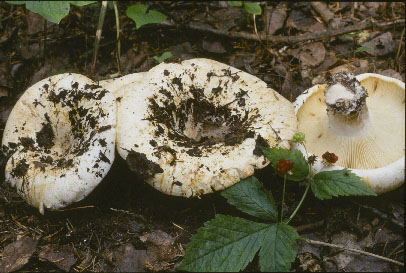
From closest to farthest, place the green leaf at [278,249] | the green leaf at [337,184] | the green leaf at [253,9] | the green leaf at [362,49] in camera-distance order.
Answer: the green leaf at [278,249]
the green leaf at [337,184]
the green leaf at [362,49]
the green leaf at [253,9]

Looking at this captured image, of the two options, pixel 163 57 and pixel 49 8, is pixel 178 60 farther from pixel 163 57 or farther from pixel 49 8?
pixel 49 8

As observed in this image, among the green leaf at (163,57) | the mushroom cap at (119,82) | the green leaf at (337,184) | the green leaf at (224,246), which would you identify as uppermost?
the green leaf at (163,57)

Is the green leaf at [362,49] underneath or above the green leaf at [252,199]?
above

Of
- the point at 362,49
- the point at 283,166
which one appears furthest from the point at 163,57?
the point at 283,166

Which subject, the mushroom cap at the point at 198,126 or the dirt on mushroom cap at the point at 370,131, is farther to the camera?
the dirt on mushroom cap at the point at 370,131

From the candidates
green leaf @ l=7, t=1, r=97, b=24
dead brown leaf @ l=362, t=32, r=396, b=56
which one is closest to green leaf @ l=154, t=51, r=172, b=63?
green leaf @ l=7, t=1, r=97, b=24

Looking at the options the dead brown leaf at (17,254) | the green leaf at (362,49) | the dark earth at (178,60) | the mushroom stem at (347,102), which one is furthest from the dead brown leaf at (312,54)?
the dead brown leaf at (17,254)

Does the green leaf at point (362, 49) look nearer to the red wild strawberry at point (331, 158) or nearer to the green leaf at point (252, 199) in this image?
the red wild strawberry at point (331, 158)

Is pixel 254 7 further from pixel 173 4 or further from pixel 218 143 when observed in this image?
pixel 218 143
